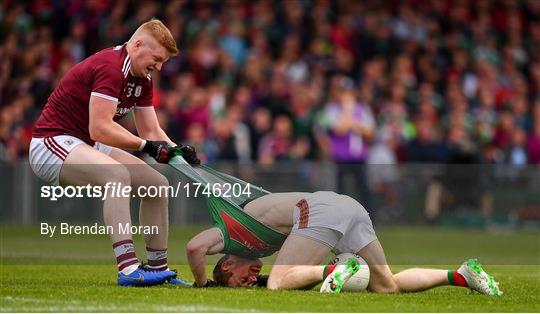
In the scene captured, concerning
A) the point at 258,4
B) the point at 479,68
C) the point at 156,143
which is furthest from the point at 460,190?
the point at 156,143

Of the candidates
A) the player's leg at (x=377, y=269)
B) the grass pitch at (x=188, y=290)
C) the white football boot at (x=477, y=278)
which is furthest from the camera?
the player's leg at (x=377, y=269)

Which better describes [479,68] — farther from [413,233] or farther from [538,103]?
[413,233]

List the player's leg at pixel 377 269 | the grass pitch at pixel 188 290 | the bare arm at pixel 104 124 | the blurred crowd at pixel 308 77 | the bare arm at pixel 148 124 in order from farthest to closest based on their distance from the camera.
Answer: the blurred crowd at pixel 308 77
the bare arm at pixel 148 124
the player's leg at pixel 377 269
the bare arm at pixel 104 124
the grass pitch at pixel 188 290

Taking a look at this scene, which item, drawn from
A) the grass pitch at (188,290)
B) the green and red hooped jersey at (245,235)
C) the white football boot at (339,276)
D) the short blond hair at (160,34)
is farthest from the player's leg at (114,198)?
the white football boot at (339,276)

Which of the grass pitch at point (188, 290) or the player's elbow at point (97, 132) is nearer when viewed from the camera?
the grass pitch at point (188, 290)

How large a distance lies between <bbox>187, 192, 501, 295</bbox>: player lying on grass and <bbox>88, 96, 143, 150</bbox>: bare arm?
112 cm

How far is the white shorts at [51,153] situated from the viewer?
1119 cm

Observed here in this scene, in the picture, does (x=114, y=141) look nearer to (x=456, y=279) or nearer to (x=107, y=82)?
(x=107, y=82)

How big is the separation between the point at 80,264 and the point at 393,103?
459 inches

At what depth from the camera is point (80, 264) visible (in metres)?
14.5

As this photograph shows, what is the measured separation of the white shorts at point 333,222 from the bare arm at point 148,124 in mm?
1591

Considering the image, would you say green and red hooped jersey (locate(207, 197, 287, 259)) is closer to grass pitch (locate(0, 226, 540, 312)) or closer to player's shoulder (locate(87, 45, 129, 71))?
grass pitch (locate(0, 226, 540, 312))

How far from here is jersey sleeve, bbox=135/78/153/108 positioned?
38.0 ft

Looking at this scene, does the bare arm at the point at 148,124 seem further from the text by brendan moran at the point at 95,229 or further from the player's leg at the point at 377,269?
the player's leg at the point at 377,269
